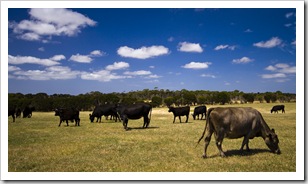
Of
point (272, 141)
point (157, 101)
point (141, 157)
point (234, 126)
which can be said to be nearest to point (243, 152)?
point (272, 141)

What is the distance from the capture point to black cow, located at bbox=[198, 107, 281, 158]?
10555 millimetres

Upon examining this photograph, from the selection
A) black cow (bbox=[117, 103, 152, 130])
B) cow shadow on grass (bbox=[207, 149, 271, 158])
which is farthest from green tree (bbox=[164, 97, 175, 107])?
cow shadow on grass (bbox=[207, 149, 271, 158])

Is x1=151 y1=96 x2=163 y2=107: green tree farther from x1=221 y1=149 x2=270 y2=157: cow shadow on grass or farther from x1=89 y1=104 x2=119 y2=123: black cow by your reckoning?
x1=221 y1=149 x2=270 y2=157: cow shadow on grass

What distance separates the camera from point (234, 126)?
1073 centimetres

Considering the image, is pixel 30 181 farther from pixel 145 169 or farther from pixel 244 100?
pixel 244 100

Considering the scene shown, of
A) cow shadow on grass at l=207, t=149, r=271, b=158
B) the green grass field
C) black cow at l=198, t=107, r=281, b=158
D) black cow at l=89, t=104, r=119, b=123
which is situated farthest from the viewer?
black cow at l=89, t=104, r=119, b=123

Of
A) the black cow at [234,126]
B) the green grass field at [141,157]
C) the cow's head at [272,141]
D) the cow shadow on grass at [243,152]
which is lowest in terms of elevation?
the green grass field at [141,157]

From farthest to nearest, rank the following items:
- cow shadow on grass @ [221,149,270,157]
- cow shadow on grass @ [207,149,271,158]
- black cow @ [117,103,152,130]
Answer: black cow @ [117,103,152,130] → cow shadow on grass @ [221,149,270,157] → cow shadow on grass @ [207,149,271,158]

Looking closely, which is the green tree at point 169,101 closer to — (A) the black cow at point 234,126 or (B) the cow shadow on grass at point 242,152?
(B) the cow shadow on grass at point 242,152

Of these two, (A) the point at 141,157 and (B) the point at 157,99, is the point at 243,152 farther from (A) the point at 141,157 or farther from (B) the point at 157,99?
(B) the point at 157,99

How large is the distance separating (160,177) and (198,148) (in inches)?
140

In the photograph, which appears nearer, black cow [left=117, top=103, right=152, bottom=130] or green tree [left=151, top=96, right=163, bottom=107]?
black cow [left=117, top=103, right=152, bottom=130]

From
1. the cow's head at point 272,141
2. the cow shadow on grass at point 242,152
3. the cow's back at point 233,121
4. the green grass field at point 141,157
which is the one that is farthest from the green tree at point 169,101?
the cow's back at point 233,121

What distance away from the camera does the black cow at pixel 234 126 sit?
10555 millimetres
